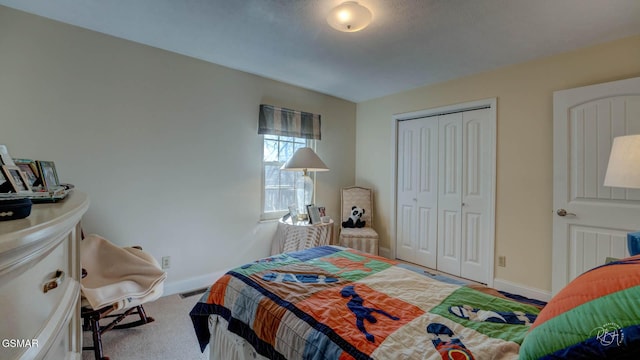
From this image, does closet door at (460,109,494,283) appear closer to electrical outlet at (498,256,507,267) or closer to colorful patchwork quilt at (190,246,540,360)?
electrical outlet at (498,256,507,267)

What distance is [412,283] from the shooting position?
1.43 meters

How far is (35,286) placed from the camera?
594 mm

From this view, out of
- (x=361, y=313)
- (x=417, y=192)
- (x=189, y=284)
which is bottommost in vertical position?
(x=189, y=284)

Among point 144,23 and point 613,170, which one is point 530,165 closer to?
point 613,170

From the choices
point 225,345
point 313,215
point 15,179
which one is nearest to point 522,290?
point 313,215

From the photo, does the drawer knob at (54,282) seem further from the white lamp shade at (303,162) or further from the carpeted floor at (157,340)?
the white lamp shade at (303,162)

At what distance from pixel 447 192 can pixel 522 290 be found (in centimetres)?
122

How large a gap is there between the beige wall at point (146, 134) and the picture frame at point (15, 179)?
5.51ft

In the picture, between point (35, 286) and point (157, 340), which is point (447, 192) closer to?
point (157, 340)

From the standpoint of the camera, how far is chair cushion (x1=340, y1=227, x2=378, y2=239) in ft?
11.4

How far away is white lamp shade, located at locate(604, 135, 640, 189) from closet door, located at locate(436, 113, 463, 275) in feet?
5.39

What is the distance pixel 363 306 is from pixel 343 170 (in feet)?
10.0

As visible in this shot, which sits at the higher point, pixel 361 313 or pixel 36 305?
pixel 36 305

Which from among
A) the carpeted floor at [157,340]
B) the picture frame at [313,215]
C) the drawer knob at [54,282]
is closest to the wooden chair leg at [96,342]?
the carpeted floor at [157,340]
